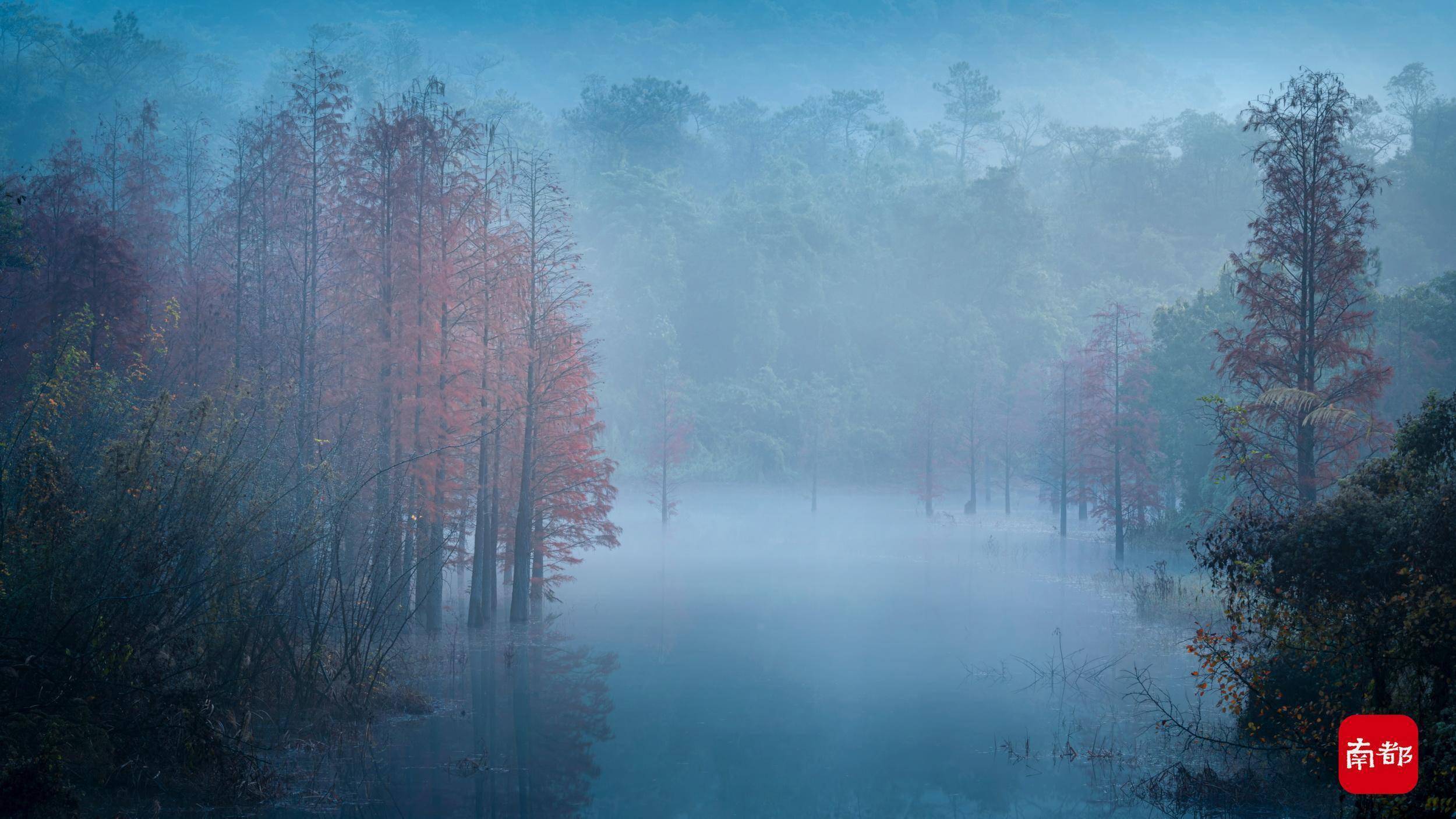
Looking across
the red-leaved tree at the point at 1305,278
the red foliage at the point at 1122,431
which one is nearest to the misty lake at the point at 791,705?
the red-leaved tree at the point at 1305,278

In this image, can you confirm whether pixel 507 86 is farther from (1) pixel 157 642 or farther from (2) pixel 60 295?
(1) pixel 157 642

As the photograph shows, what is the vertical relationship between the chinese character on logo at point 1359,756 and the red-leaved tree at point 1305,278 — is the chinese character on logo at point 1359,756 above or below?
below

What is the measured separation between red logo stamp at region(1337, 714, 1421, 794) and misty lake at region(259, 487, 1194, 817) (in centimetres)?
314

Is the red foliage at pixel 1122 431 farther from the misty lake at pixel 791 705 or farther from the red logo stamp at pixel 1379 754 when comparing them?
the red logo stamp at pixel 1379 754

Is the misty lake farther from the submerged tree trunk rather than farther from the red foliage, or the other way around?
the red foliage

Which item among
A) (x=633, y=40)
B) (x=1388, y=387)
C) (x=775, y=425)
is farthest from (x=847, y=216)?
(x=633, y=40)

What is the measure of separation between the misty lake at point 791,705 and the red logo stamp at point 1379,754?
10.3 ft

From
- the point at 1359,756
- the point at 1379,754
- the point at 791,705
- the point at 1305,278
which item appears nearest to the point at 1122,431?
the point at 1305,278

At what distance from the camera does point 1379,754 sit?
844 centimetres

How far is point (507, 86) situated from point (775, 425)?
112m

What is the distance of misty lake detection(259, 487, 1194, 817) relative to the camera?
12.0 metres

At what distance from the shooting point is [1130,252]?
97.9 metres

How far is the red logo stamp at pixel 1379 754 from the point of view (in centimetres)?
807

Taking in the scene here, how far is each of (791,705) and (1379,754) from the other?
10.6 m
